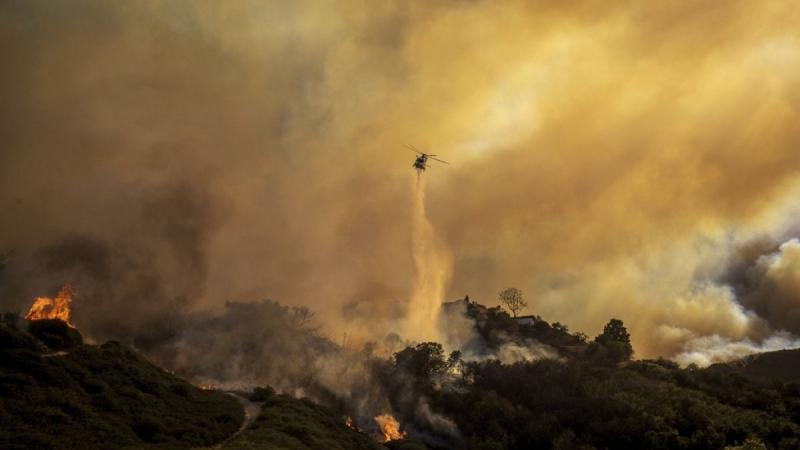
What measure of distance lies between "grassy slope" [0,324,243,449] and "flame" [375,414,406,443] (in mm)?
47561

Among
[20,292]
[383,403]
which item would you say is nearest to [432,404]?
[383,403]

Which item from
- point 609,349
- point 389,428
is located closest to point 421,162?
point 389,428

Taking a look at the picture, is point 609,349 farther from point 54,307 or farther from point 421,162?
point 54,307

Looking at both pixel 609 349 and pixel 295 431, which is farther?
pixel 609 349

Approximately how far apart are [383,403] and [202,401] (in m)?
67.4

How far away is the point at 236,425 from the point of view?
238 ft

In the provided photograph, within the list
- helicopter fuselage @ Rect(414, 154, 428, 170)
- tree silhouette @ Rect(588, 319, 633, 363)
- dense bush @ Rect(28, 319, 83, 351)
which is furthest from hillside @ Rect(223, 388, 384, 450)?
tree silhouette @ Rect(588, 319, 633, 363)

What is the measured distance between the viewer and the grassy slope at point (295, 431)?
61266 millimetres

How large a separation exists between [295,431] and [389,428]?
180 ft

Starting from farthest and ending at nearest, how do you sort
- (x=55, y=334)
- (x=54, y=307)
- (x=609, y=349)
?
(x=609, y=349), (x=54, y=307), (x=55, y=334)

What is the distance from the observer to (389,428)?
12056 centimetres

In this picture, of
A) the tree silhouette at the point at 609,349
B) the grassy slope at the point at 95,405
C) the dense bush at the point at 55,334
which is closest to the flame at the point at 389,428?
the grassy slope at the point at 95,405

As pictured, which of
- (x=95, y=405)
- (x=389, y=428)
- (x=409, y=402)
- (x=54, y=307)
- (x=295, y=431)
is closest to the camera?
(x=95, y=405)

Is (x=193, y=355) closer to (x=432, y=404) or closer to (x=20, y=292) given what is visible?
(x=20, y=292)
